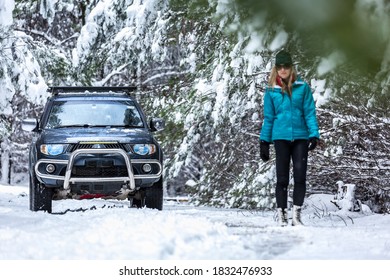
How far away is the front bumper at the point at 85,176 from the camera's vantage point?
1071 centimetres

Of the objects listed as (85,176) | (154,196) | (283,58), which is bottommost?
(154,196)

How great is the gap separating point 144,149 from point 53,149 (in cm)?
124

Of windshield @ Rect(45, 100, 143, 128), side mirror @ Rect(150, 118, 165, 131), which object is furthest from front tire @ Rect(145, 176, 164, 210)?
windshield @ Rect(45, 100, 143, 128)

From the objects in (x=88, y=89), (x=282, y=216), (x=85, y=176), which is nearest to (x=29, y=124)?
(x=88, y=89)

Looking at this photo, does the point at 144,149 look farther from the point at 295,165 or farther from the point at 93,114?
the point at 295,165

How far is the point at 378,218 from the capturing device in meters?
10.3

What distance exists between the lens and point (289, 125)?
8.70 metres

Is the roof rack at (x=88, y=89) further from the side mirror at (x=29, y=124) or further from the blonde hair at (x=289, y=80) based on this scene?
the blonde hair at (x=289, y=80)

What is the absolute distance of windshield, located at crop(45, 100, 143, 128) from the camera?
11.9 metres

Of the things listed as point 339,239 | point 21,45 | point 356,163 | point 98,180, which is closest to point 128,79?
point 21,45

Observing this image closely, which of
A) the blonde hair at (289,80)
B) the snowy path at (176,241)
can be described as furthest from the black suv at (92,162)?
the blonde hair at (289,80)

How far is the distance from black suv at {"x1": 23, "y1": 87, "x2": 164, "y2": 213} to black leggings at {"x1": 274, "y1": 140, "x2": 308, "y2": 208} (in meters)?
2.65

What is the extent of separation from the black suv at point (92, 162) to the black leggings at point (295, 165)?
265 cm

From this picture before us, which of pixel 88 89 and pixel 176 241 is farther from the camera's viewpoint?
pixel 88 89
